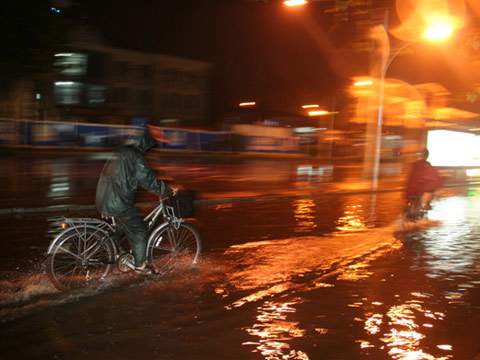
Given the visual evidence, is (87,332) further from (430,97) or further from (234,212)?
(430,97)

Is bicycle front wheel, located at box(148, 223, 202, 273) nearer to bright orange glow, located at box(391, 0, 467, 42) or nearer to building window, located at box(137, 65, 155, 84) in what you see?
bright orange glow, located at box(391, 0, 467, 42)

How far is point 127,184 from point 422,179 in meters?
7.95

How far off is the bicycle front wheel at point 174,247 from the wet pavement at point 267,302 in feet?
0.47

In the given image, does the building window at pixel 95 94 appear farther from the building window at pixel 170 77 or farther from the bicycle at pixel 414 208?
the bicycle at pixel 414 208

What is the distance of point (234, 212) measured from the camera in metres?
11.9

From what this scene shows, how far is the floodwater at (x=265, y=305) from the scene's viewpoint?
397 centimetres

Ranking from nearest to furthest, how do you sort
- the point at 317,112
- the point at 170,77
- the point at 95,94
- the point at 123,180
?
the point at 123,180, the point at 95,94, the point at 317,112, the point at 170,77

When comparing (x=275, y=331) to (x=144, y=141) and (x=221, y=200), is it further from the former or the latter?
(x=221, y=200)

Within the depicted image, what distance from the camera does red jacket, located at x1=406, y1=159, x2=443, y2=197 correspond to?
10922mm

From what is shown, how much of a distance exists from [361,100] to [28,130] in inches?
727

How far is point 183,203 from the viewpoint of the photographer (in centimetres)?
595

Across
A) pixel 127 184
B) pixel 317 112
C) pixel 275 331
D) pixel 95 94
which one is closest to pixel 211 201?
pixel 127 184

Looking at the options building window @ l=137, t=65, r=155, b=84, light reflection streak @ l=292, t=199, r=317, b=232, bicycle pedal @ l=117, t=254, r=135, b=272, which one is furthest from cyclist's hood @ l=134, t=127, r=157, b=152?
building window @ l=137, t=65, r=155, b=84

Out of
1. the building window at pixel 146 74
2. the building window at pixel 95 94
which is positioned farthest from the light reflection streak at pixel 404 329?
the building window at pixel 146 74
